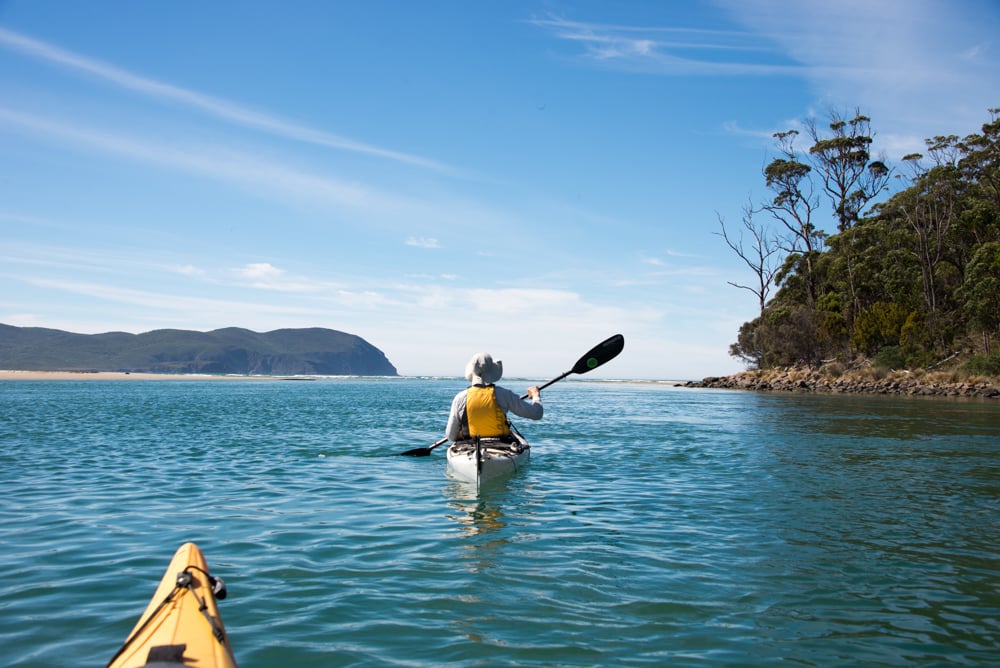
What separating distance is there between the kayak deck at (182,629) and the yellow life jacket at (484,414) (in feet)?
22.1

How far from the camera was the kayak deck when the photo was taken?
129 inches

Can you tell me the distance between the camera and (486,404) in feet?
35.4

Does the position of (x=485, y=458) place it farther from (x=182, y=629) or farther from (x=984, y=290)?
(x=984, y=290)

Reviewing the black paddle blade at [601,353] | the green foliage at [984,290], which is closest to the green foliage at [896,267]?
the green foliage at [984,290]

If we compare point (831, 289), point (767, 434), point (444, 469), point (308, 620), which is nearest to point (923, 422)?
point (767, 434)

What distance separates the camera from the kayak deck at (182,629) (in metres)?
3.28

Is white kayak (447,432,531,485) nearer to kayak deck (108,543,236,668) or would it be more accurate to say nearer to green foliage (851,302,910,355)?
kayak deck (108,543,236,668)

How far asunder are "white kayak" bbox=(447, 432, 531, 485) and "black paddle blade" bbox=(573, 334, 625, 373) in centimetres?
284

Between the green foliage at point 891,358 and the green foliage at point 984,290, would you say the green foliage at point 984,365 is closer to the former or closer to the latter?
the green foliage at point 984,290

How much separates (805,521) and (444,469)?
6.60m

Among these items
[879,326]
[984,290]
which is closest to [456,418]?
[984,290]

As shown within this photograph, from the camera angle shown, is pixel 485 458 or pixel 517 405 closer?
pixel 485 458

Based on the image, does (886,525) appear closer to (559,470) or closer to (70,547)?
(559,470)

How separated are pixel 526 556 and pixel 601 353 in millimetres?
7810
